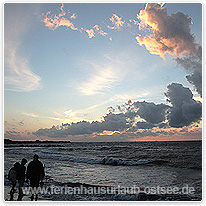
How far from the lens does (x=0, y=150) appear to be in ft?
31.2

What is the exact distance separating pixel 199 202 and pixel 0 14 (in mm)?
14486

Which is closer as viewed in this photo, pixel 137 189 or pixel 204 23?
pixel 204 23

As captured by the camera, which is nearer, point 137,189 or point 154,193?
point 154,193

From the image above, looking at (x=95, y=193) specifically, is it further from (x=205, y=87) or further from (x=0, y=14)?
(x=0, y=14)

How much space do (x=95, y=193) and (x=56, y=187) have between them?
2920 millimetres

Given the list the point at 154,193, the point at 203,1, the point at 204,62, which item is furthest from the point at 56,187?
the point at 203,1

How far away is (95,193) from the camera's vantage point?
10391 millimetres

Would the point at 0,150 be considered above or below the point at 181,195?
above

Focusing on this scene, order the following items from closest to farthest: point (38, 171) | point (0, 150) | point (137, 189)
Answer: point (38, 171) < point (0, 150) < point (137, 189)

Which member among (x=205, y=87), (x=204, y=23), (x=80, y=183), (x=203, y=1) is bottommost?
(x=80, y=183)

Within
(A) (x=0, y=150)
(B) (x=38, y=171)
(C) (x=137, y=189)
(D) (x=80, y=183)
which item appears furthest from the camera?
(D) (x=80, y=183)

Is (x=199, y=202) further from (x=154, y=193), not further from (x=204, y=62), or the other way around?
(x=204, y=62)

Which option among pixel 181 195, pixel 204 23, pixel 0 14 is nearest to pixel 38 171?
pixel 181 195

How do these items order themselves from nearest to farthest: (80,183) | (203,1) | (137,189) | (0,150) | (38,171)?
(38,171) < (0,150) < (203,1) < (137,189) < (80,183)
